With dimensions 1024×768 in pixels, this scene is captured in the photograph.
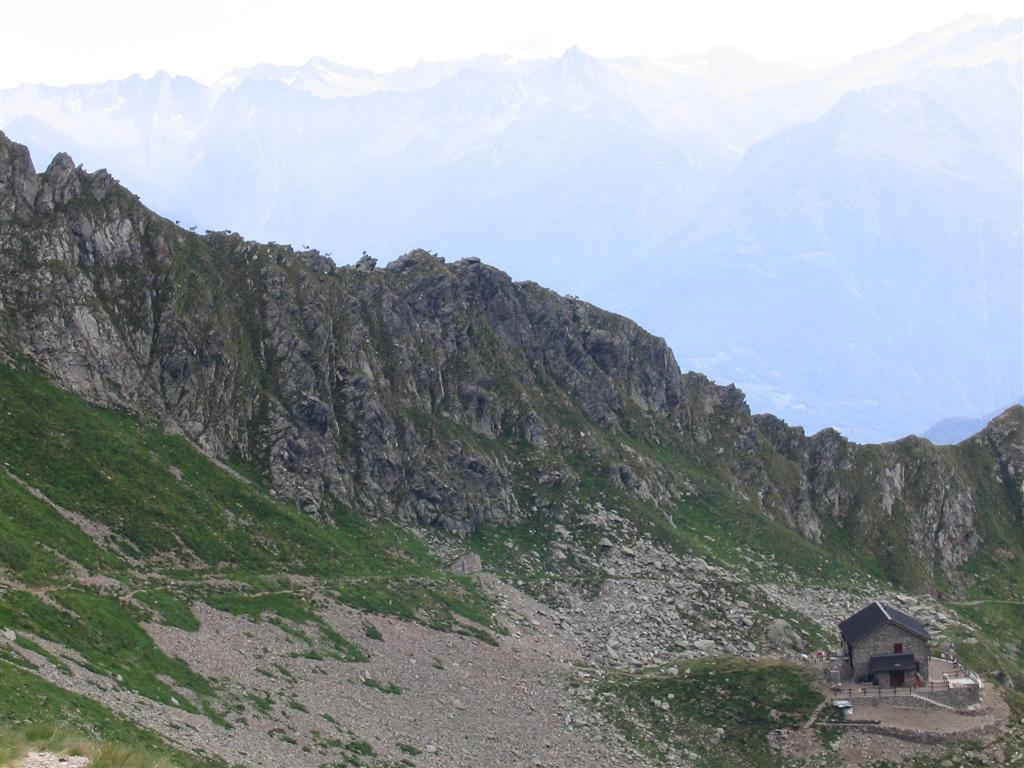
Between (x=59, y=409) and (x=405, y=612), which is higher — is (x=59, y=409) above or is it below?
above

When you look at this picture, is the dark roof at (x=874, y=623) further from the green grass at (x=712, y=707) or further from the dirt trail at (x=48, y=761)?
the dirt trail at (x=48, y=761)

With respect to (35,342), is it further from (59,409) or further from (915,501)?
(915,501)

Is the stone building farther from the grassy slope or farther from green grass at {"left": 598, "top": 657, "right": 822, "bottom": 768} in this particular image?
the grassy slope

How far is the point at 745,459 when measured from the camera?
14200 centimetres

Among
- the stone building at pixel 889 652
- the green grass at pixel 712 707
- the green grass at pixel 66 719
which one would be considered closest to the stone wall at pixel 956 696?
the stone building at pixel 889 652

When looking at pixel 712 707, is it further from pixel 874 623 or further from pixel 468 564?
pixel 468 564

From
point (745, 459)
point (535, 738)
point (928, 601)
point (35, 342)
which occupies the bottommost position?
point (535, 738)

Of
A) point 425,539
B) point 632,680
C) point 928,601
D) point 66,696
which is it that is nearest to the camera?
point 66,696

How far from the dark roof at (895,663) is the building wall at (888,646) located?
39cm

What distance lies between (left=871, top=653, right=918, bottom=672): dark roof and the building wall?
1.29ft

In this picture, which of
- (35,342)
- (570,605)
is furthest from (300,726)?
(35,342)

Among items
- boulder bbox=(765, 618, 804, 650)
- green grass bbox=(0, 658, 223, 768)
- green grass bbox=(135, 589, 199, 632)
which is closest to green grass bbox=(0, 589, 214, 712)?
green grass bbox=(135, 589, 199, 632)

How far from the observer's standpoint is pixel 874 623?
267 feet

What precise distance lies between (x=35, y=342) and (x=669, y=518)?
233 ft
